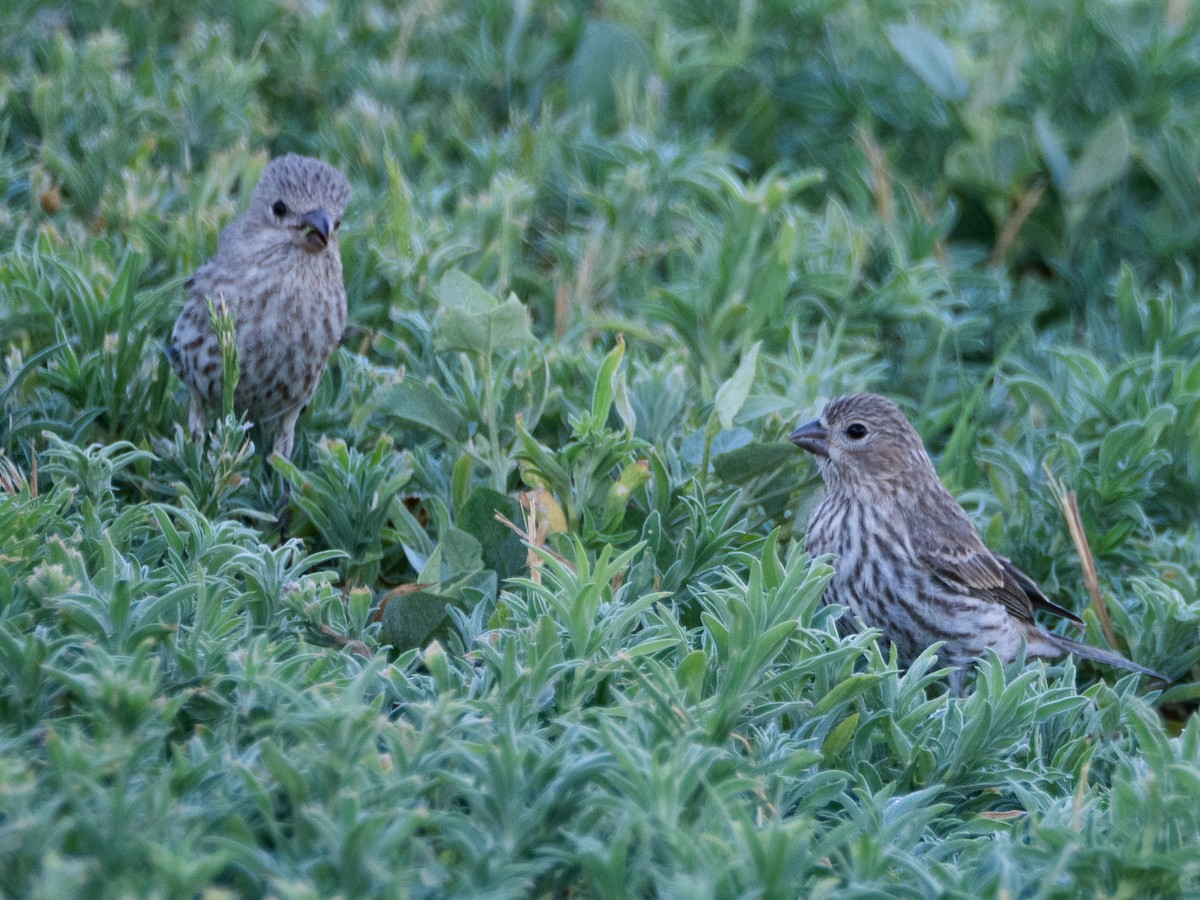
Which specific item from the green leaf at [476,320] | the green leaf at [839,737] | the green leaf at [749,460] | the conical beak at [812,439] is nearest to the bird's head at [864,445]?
the conical beak at [812,439]

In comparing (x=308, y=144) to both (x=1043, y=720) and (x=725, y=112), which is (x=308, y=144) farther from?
(x=1043, y=720)

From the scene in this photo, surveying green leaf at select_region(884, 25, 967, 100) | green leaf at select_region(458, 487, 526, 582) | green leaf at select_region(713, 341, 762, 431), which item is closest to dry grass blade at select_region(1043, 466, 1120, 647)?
green leaf at select_region(713, 341, 762, 431)

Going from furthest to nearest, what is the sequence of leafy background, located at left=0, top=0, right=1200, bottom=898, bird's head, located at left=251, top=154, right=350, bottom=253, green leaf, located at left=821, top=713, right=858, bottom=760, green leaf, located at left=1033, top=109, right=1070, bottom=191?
green leaf, located at left=1033, top=109, right=1070, bottom=191, bird's head, located at left=251, top=154, right=350, bottom=253, green leaf, located at left=821, top=713, right=858, bottom=760, leafy background, located at left=0, top=0, right=1200, bottom=898

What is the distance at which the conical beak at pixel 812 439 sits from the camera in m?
4.63

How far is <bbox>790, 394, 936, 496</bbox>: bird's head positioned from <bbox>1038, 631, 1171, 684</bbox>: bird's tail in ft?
2.28

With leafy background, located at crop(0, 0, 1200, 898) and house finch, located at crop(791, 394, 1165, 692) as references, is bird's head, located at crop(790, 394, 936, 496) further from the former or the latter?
leafy background, located at crop(0, 0, 1200, 898)

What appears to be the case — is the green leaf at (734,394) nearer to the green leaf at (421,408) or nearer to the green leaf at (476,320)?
the green leaf at (476,320)

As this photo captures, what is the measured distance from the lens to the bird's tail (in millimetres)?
4418

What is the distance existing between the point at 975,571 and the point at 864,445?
1.82ft

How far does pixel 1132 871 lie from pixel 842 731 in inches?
30.4

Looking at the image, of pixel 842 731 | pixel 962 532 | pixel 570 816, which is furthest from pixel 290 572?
pixel 962 532

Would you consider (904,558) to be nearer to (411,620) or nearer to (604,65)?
(411,620)

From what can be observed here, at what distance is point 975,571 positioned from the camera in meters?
4.70

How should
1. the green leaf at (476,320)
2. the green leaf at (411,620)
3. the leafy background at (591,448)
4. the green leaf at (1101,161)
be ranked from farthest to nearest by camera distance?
the green leaf at (1101,161), the green leaf at (476,320), the green leaf at (411,620), the leafy background at (591,448)
